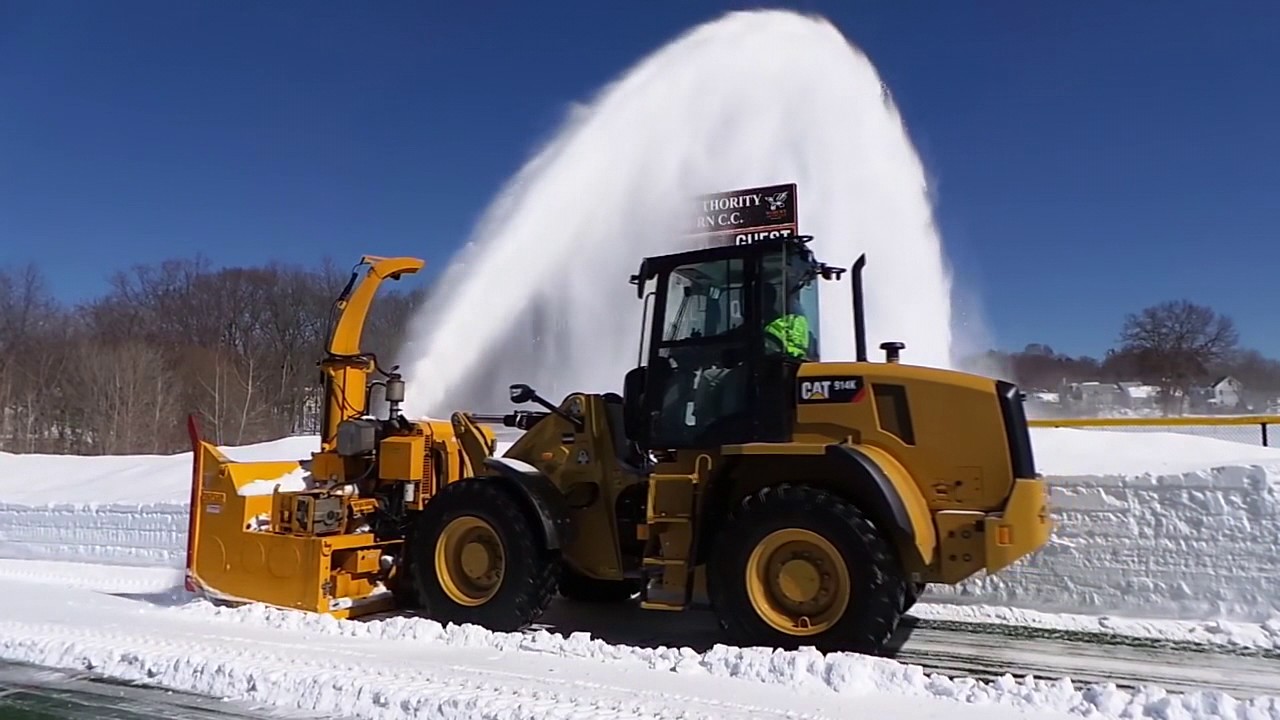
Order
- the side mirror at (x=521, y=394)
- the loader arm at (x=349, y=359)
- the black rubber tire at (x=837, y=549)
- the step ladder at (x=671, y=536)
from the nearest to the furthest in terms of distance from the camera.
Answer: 1. the black rubber tire at (x=837, y=549)
2. the step ladder at (x=671, y=536)
3. the side mirror at (x=521, y=394)
4. the loader arm at (x=349, y=359)

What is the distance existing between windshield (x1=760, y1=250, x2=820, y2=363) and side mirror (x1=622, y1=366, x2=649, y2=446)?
101 centimetres

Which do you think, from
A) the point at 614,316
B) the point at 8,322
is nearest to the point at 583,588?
the point at 614,316

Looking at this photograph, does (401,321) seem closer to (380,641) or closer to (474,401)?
(474,401)

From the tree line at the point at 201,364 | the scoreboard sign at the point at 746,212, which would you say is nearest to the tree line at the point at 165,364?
the tree line at the point at 201,364

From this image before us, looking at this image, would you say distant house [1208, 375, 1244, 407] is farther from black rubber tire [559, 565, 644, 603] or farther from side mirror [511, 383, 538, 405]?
side mirror [511, 383, 538, 405]

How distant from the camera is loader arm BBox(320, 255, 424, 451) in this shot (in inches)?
A: 343

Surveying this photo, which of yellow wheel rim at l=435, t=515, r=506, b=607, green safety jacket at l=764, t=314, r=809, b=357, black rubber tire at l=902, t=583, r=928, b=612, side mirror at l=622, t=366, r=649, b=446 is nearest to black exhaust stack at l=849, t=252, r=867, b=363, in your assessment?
green safety jacket at l=764, t=314, r=809, b=357

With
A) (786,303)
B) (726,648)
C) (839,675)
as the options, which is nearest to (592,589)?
(726,648)

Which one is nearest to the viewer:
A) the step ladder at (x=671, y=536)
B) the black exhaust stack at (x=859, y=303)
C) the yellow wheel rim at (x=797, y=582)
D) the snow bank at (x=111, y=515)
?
the yellow wheel rim at (x=797, y=582)

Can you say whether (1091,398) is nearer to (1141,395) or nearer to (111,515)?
(1141,395)

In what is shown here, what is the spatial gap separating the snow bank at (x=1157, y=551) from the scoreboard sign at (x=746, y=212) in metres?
12.5

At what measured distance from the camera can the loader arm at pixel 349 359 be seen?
8703 mm

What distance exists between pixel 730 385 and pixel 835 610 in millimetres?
1620

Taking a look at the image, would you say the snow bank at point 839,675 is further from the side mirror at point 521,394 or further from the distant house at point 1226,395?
the distant house at point 1226,395
